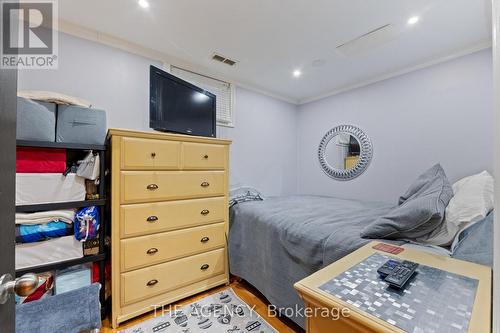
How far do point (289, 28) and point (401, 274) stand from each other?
1.91m

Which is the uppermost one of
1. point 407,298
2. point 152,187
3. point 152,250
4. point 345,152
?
point 345,152

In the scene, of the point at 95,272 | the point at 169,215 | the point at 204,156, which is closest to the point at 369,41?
the point at 204,156

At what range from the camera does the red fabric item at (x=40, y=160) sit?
1.28m

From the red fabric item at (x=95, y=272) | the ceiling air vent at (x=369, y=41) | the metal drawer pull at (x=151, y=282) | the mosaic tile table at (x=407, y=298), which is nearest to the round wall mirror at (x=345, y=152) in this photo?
the ceiling air vent at (x=369, y=41)

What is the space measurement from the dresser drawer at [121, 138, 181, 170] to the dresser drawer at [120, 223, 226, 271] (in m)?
0.55

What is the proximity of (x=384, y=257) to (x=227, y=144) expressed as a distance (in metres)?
1.55

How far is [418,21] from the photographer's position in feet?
5.65

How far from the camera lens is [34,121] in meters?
1.29

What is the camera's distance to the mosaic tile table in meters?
0.60

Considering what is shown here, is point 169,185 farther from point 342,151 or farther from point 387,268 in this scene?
point 342,151

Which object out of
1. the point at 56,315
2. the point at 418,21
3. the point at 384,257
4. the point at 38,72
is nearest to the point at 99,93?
the point at 38,72

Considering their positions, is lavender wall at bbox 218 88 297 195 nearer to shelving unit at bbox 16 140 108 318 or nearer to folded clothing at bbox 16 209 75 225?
shelving unit at bbox 16 140 108 318

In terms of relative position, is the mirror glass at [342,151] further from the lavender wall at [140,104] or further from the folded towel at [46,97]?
the folded towel at [46,97]

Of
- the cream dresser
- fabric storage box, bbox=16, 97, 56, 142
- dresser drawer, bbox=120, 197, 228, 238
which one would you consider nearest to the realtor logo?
fabric storage box, bbox=16, 97, 56, 142
